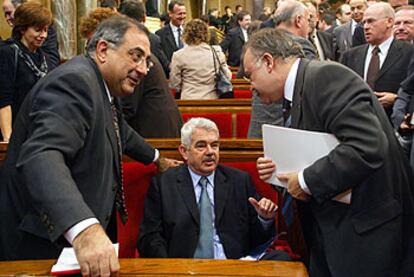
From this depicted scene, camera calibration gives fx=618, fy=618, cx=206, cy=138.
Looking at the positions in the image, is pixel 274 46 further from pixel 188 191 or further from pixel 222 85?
pixel 222 85

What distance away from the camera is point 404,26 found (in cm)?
507

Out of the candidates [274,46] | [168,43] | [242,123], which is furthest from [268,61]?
[168,43]

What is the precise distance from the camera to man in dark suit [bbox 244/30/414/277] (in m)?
2.05

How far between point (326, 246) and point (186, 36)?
3545mm

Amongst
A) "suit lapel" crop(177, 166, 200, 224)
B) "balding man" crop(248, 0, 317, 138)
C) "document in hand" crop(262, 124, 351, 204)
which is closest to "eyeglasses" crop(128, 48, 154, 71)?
"document in hand" crop(262, 124, 351, 204)

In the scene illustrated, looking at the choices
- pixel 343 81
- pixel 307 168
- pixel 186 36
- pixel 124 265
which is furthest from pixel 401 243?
pixel 186 36

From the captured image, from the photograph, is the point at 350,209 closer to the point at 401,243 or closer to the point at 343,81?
the point at 401,243

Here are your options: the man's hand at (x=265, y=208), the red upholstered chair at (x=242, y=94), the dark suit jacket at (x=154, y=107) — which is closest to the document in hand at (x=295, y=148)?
the man's hand at (x=265, y=208)

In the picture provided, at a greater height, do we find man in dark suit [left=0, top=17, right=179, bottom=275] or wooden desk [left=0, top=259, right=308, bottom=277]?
man in dark suit [left=0, top=17, right=179, bottom=275]

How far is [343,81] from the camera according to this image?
2105 millimetres

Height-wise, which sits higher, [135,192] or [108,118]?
[108,118]

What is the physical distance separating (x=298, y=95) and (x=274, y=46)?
0.22 meters

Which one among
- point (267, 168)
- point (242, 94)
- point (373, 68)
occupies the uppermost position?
point (267, 168)

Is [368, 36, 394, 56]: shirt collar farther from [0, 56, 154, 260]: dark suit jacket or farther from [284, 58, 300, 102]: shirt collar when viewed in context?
[0, 56, 154, 260]: dark suit jacket
